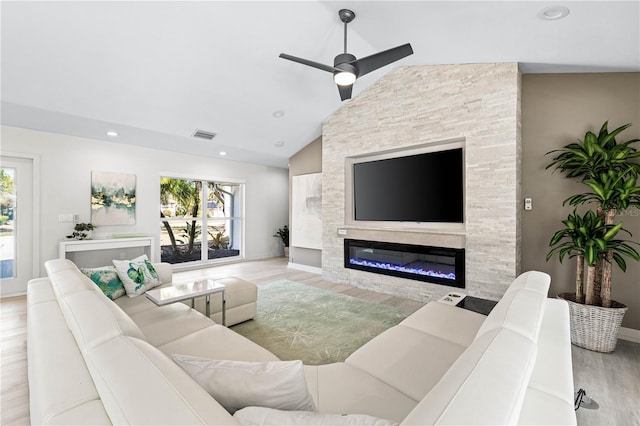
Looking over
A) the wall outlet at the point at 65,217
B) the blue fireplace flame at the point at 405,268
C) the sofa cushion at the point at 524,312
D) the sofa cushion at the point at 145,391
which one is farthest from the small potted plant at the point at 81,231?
the sofa cushion at the point at 524,312

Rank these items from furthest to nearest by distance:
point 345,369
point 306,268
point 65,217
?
point 306,268
point 65,217
point 345,369

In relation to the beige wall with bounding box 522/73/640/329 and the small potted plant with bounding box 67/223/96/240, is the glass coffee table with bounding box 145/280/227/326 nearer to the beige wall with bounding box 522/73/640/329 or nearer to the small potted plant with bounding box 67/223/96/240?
the small potted plant with bounding box 67/223/96/240

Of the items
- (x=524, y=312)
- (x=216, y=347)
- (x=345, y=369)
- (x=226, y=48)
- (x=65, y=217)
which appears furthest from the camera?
(x=65, y=217)

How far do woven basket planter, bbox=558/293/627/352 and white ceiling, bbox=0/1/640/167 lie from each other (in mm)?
2317

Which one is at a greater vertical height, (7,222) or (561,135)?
(561,135)

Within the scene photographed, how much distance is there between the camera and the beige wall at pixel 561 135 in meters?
2.85

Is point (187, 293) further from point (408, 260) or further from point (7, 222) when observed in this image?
point (7, 222)

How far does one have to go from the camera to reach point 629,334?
9.29 ft

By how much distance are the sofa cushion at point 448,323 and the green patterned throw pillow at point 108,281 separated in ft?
8.18

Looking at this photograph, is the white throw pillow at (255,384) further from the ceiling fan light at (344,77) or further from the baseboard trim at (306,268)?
the baseboard trim at (306,268)

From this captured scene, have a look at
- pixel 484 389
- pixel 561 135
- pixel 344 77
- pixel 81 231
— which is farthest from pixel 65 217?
pixel 561 135

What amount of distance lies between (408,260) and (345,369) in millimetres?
2890

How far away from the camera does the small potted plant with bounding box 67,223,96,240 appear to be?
14.5 feet

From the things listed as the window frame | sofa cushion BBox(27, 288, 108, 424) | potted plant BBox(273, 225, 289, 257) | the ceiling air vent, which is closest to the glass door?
the window frame
